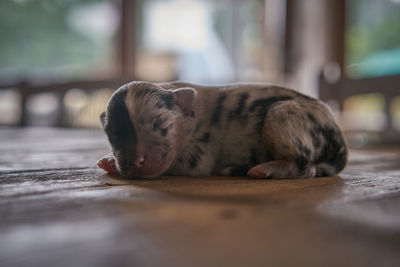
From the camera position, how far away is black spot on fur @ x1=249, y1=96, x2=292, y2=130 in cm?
246

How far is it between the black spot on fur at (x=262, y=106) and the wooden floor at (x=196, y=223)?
535 mm

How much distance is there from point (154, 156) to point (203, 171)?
1.32ft

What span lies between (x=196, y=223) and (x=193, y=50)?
29.3ft

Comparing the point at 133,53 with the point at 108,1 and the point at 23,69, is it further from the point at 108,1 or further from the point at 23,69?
the point at 23,69

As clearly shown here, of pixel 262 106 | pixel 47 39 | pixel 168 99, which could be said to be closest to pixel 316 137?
pixel 262 106

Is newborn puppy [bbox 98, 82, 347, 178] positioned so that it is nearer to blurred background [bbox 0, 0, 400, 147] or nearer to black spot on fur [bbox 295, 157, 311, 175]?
black spot on fur [bbox 295, 157, 311, 175]

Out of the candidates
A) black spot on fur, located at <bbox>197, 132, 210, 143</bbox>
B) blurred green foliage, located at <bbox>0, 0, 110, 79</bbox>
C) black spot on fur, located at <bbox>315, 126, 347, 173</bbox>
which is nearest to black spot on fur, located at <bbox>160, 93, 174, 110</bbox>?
black spot on fur, located at <bbox>197, 132, 210, 143</bbox>

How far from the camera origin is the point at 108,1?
9492mm

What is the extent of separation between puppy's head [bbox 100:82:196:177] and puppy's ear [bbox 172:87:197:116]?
0.25 feet

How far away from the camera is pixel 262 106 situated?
2.50 meters

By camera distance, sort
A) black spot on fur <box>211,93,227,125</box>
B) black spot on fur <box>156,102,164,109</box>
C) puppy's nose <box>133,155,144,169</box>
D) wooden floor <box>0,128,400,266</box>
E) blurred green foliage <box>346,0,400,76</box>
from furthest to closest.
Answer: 1. blurred green foliage <box>346,0,400,76</box>
2. black spot on fur <box>211,93,227,125</box>
3. black spot on fur <box>156,102,164,109</box>
4. puppy's nose <box>133,155,144,169</box>
5. wooden floor <box>0,128,400,266</box>

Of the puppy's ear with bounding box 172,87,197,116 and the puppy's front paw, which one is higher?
the puppy's ear with bounding box 172,87,197,116

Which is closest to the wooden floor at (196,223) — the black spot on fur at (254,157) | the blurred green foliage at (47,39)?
the black spot on fur at (254,157)

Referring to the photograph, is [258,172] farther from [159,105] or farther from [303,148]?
[159,105]
